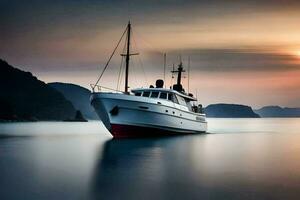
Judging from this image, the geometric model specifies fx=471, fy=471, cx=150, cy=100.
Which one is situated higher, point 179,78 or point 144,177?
point 179,78

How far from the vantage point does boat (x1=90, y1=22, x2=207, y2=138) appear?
50.0m

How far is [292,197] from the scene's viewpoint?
65.3 ft

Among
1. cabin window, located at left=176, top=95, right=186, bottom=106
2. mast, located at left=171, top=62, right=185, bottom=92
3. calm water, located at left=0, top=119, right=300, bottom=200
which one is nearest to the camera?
calm water, located at left=0, top=119, right=300, bottom=200

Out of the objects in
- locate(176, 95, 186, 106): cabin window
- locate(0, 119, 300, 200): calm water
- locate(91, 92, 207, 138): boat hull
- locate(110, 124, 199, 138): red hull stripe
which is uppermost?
locate(176, 95, 186, 106): cabin window

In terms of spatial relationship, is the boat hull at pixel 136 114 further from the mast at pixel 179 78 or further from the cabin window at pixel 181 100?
the mast at pixel 179 78

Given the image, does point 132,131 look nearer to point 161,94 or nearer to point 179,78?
point 161,94

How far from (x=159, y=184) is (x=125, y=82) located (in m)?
30.6

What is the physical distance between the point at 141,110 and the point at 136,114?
691 millimetres

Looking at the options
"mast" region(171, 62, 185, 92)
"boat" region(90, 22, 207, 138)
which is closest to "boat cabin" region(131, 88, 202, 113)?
"boat" region(90, 22, 207, 138)

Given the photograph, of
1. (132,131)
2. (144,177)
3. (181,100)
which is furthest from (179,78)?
(144,177)

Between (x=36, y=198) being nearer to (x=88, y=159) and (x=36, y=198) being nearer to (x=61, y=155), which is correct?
(x=88, y=159)

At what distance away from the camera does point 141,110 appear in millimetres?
50406

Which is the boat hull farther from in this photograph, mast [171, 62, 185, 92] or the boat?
mast [171, 62, 185, 92]

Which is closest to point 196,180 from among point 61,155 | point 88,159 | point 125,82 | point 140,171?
point 140,171
